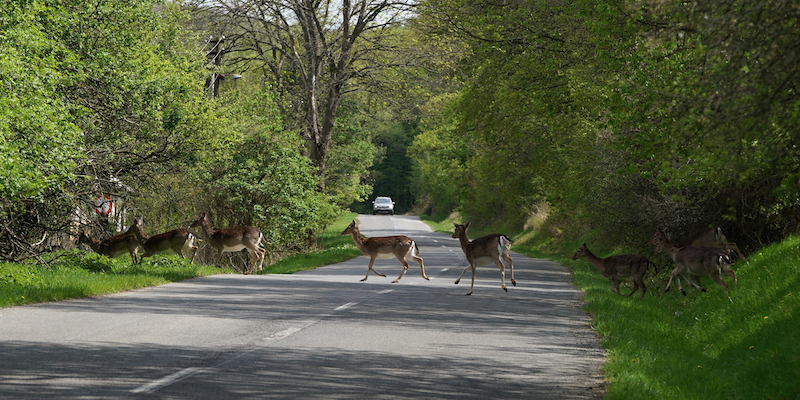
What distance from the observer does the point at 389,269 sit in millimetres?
27812

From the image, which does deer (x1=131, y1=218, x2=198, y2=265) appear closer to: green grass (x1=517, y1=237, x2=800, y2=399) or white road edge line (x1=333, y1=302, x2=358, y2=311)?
white road edge line (x1=333, y1=302, x2=358, y2=311)

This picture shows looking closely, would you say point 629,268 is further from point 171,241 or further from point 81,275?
point 171,241

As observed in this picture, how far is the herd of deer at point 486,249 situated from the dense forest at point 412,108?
110 cm

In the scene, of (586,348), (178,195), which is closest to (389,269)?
(178,195)

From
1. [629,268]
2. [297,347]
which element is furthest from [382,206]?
[297,347]

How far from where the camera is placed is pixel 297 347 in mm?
10367

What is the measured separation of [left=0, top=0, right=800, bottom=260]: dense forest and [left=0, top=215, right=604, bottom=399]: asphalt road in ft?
8.11

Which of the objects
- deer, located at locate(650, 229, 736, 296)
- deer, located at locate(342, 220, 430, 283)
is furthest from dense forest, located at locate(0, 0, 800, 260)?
deer, located at locate(342, 220, 430, 283)

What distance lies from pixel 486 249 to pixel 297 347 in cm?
980

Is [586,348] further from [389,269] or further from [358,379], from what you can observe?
[389,269]

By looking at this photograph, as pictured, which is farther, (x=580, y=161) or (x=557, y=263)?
(x=557, y=263)

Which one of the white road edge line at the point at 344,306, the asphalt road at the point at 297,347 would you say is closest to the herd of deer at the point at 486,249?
the asphalt road at the point at 297,347

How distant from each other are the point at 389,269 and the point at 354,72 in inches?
532

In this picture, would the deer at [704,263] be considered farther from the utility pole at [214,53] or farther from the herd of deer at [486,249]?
the utility pole at [214,53]
